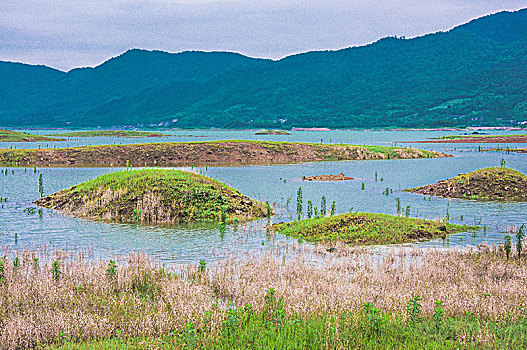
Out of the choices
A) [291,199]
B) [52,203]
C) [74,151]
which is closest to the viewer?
[52,203]

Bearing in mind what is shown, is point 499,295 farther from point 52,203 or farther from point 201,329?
point 52,203

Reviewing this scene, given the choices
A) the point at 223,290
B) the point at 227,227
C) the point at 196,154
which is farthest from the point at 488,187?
the point at 196,154

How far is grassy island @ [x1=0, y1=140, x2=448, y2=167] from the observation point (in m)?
82.4

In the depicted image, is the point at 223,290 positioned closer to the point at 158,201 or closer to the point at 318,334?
the point at 318,334

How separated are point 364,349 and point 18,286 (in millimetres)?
10683

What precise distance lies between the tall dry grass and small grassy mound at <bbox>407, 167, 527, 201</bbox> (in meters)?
22.6

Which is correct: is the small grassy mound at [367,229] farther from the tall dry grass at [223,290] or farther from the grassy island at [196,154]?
the grassy island at [196,154]

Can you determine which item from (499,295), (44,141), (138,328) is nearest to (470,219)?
(499,295)

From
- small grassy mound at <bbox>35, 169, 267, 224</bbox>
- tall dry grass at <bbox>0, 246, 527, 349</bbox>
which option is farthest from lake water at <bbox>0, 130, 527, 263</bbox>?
tall dry grass at <bbox>0, 246, 527, 349</bbox>

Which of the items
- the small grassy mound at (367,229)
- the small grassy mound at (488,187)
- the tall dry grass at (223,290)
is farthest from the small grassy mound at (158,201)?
the small grassy mound at (488,187)

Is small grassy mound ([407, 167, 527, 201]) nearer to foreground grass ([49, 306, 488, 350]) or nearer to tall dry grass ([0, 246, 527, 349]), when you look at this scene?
tall dry grass ([0, 246, 527, 349])

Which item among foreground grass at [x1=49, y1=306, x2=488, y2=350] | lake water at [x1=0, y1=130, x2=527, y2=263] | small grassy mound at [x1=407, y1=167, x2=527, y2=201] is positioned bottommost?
lake water at [x1=0, y1=130, x2=527, y2=263]

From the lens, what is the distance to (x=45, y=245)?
24.4m

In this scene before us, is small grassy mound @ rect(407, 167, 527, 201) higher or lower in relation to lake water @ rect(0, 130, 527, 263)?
higher
